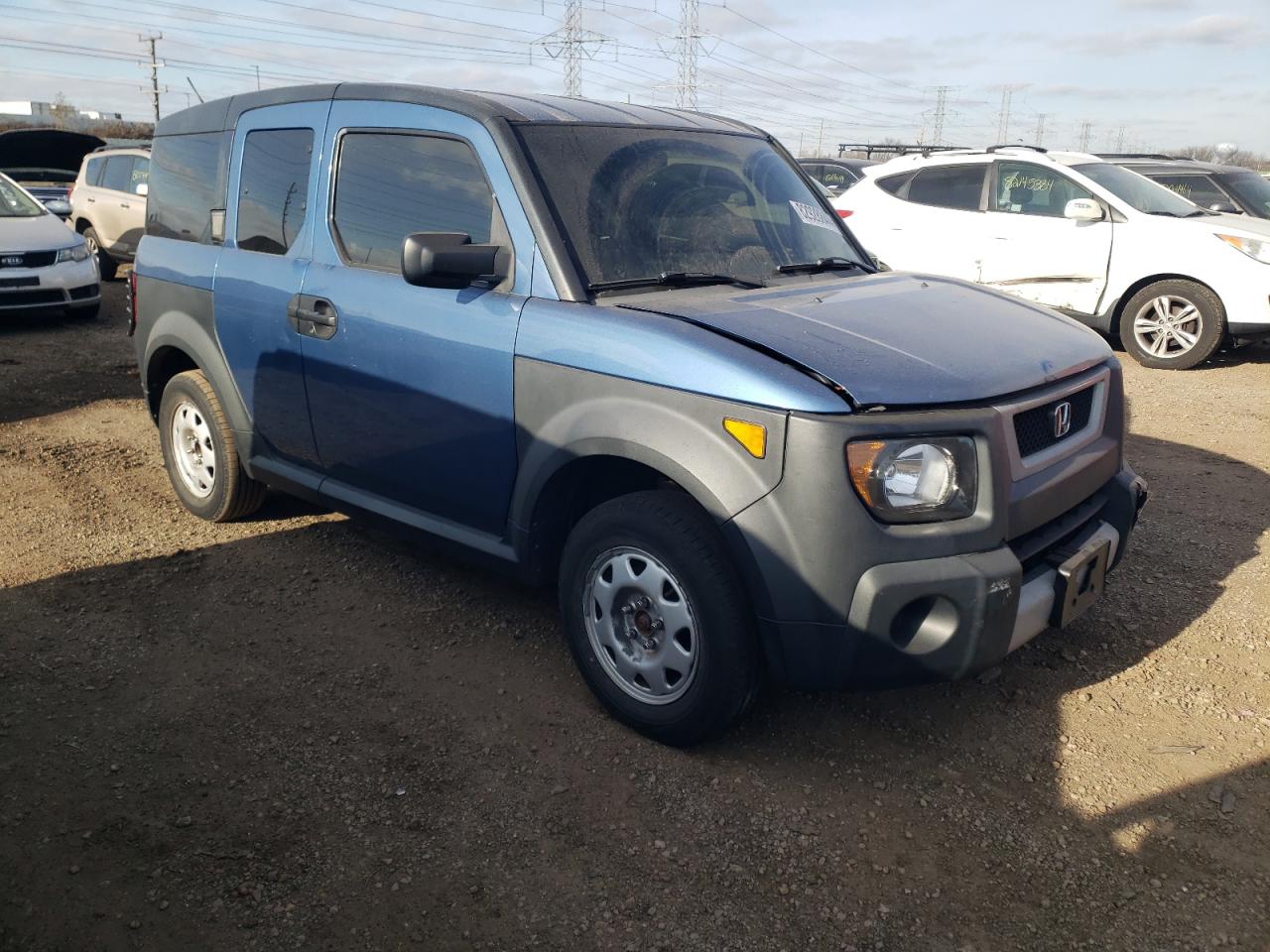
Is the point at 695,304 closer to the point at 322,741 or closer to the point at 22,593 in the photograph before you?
the point at 322,741

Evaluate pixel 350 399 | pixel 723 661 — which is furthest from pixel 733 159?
pixel 723 661

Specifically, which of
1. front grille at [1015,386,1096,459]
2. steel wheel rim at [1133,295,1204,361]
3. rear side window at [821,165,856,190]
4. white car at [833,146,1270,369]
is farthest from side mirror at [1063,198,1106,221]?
rear side window at [821,165,856,190]

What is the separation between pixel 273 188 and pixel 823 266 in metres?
2.30

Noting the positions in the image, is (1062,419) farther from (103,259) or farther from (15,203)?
(103,259)

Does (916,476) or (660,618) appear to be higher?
(916,476)

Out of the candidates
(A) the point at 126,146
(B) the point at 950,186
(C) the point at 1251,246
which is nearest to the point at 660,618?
(C) the point at 1251,246

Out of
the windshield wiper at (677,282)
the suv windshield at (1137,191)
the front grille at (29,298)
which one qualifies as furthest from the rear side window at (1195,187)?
the front grille at (29,298)

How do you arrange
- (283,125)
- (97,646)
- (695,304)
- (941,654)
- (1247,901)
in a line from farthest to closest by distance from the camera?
1. (283,125)
2. (97,646)
3. (695,304)
4. (941,654)
5. (1247,901)

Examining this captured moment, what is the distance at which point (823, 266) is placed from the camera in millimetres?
3898

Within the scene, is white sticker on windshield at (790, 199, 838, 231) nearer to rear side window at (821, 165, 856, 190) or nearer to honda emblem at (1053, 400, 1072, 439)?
honda emblem at (1053, 400, 1072, 439)

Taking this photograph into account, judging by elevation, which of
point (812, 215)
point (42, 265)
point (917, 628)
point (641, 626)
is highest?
point (812, 215)

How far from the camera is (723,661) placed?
283cm

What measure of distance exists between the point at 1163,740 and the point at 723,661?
153 cm

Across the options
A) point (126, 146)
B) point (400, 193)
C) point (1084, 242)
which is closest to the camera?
point (400, 193)
